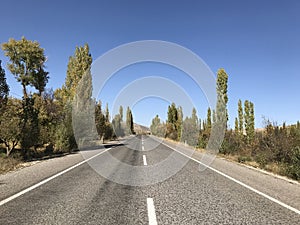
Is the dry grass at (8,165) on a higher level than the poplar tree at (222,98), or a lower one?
lower

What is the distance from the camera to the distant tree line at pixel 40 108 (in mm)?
13831

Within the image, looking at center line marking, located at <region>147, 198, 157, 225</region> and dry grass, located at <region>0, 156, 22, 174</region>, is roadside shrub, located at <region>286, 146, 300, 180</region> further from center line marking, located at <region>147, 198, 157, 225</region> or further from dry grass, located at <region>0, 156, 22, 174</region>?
dry grass, located at <region>0, 156, 22, 174</region>

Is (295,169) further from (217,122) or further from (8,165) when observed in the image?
(217,122)

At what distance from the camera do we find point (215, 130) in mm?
24594

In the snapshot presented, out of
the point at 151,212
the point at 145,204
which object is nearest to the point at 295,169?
the point at 145,204

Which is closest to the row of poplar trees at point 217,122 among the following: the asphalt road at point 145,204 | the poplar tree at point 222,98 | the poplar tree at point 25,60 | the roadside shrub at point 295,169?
the poplar tree at point 222,98

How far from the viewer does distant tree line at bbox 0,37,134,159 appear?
13831mm

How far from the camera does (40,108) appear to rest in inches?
911

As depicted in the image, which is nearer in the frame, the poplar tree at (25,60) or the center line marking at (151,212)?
the center line marking at (151,212)

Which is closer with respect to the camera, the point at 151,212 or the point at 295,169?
the point at 151,212

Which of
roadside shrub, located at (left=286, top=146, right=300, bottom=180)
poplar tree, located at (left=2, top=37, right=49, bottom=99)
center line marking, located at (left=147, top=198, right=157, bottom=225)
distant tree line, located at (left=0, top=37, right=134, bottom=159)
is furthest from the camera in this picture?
poplar tree, located at (left=2, top=37, right=49, bottom=99)

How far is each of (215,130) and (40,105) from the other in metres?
18.0

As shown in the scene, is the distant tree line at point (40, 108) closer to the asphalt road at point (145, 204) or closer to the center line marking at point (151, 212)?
the asphalt road at point (145, 204)

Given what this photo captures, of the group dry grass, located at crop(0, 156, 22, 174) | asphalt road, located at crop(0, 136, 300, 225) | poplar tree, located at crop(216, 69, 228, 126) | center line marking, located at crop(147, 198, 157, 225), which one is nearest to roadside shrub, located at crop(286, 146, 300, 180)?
asphalt road, located at crop(0, 136, 300, 225)
